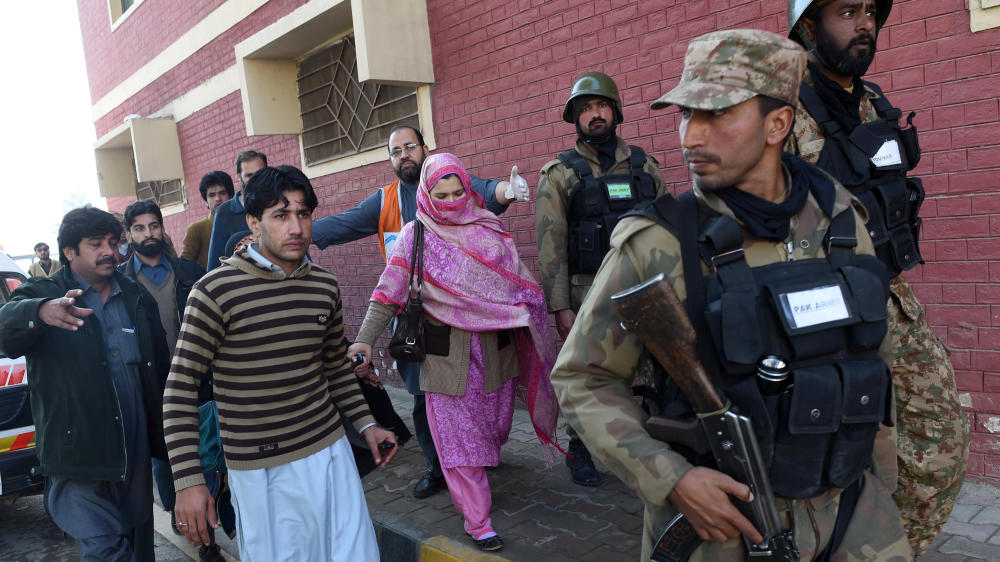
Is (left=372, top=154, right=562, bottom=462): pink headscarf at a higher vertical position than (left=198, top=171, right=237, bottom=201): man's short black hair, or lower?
lower

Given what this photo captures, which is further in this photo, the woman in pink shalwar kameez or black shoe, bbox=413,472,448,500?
black shoe, bbox=413,472,448,500

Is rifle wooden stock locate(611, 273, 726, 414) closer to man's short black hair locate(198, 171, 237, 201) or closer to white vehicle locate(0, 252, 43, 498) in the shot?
white vehicle locate(0, 252, 43, 498)

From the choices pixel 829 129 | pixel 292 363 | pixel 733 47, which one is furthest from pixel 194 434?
pixel 829 129

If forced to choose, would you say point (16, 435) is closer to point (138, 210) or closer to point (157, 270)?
point (157, 270)

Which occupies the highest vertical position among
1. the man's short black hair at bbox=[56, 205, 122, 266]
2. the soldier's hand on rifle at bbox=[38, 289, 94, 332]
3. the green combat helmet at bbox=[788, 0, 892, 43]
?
the green combat helmet at bbox=[788, 0, 892, 43]

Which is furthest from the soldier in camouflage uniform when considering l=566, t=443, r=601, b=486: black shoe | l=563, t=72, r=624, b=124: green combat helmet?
l=566, t=443, r=601, b=486: black shoe

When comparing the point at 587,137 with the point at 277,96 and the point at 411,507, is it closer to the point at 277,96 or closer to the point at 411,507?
the point at 411,507

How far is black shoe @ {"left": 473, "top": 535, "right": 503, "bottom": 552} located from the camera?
131 inches

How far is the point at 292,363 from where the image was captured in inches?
103

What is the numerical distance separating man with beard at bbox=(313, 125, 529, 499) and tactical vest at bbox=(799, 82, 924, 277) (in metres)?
2.10

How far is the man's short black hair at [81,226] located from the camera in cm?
311

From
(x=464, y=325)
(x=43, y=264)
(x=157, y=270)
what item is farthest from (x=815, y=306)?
(x=43, y=264)

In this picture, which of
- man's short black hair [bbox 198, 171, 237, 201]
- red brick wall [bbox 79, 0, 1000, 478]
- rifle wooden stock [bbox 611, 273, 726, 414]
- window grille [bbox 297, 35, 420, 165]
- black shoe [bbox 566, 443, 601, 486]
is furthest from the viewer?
window grille [bbox 297, 35, 420, 165]

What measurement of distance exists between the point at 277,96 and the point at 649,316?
24.2 ft
